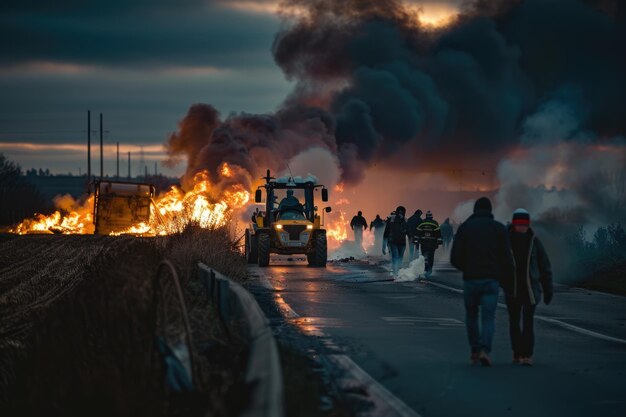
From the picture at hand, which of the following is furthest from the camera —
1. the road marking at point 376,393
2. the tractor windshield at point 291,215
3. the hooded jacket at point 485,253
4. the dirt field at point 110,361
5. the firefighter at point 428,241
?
the tractor windshield at point 291,215

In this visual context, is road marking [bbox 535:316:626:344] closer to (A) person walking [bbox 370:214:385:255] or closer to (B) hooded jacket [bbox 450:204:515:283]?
(B) hooded jacket [bbox 450:204:515:283]

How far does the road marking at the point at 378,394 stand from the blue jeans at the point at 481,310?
1.40 metres

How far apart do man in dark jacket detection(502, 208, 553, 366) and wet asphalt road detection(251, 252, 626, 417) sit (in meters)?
0.45

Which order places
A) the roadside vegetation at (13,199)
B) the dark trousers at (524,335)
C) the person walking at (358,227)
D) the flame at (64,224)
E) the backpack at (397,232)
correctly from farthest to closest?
the roadside vegetation at (13,199) → the flame at (64,224) → the person walking at (358,227) → the backpack at (397,232) → the dark trousers at (524,335)

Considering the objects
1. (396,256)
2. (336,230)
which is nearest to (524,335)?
(396,256)

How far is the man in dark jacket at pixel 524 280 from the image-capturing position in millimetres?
14102

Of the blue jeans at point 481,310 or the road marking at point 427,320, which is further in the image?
the road marking at point 427,320

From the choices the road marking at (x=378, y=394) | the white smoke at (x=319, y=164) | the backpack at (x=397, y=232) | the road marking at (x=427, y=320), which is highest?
the white smoke at (x=319, y=164)

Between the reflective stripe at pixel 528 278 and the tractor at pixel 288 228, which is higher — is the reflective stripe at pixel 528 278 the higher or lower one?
the lower one

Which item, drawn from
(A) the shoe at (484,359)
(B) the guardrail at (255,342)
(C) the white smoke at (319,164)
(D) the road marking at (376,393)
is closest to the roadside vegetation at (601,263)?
(A) the shoe at (484,359)

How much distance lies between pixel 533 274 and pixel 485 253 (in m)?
0.65

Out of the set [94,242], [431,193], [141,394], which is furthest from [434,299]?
[431,193]

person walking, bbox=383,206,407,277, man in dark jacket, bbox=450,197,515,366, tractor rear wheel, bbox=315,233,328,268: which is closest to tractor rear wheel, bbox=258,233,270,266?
tractor rear wheel, bbox=315,233,328,268

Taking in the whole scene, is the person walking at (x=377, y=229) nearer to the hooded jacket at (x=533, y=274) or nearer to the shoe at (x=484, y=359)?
the hooded jacket at (x=533, y=274)
